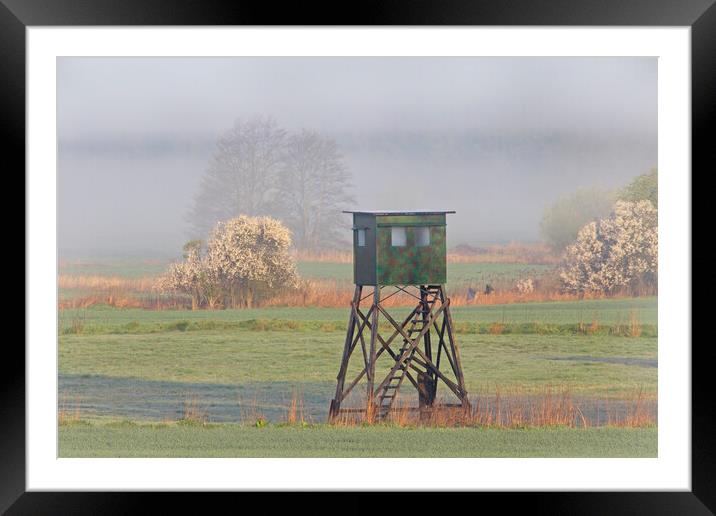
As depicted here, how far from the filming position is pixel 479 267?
21.5 metres

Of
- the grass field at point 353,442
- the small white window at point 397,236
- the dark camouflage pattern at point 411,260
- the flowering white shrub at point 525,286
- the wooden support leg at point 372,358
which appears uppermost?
the small white window at point 397,236

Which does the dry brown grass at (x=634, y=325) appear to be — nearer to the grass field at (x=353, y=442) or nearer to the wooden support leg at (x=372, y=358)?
the grass field at (x=353, y=442)

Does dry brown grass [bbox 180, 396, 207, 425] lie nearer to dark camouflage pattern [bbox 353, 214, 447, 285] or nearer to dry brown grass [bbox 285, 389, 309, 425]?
dry brown grass [bbox 285, 389, 309, 425]

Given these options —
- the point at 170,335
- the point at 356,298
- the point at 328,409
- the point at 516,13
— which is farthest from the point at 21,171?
the point at 170,335

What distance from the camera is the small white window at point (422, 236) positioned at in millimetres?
14688

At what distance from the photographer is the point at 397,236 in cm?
1464

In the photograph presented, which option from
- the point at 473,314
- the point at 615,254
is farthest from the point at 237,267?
the point at 615,254

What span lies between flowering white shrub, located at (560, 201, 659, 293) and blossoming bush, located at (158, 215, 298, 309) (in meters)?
5.24

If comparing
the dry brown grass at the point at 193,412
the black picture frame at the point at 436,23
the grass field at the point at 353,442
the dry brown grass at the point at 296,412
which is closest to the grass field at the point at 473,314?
the dry brown grass at the point at 193,412

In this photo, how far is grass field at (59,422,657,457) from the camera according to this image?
1429cm

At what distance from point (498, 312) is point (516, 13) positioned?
12.0 m

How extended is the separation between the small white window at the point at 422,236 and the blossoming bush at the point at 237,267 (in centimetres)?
728

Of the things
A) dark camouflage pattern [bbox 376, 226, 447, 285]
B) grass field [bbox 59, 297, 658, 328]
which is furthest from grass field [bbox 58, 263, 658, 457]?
dark camouflage pattern [bbox 376, 226, 447, 285]

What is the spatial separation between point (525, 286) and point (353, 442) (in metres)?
8.03
